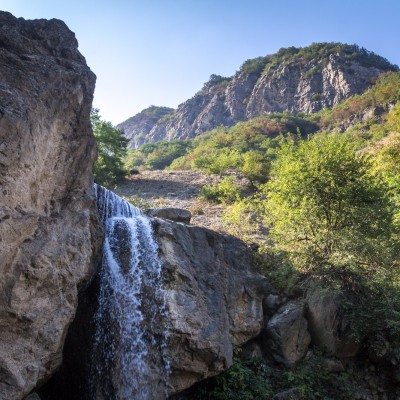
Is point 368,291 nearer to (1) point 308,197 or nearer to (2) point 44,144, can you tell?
(1) point 308,197

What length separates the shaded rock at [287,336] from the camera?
9008 mm

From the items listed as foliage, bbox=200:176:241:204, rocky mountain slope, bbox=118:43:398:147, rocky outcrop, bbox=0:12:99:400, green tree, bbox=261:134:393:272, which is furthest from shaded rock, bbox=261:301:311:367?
rocky mountain slope, bbox=118:43:398:147

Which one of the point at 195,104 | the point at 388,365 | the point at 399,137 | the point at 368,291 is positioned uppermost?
the point at 195,104

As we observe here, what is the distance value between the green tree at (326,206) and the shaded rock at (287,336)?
1623mm

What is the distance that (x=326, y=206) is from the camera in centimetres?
1095

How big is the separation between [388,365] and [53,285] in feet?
30.1

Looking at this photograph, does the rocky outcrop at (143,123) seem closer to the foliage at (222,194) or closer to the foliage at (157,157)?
the foliage at (157,157)

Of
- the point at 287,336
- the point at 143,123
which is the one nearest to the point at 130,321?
the point at 287,336

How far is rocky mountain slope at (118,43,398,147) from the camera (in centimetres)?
6397

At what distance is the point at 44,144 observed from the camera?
6.71 m

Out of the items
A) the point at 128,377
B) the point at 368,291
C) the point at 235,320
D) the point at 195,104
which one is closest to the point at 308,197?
the point at 368,291

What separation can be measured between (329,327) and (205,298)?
4.02m

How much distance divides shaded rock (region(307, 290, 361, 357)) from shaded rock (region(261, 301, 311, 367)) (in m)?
0.26

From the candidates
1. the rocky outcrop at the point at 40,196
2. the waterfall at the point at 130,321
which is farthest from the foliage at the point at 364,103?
the rocky outcrop at the point at 40,196
